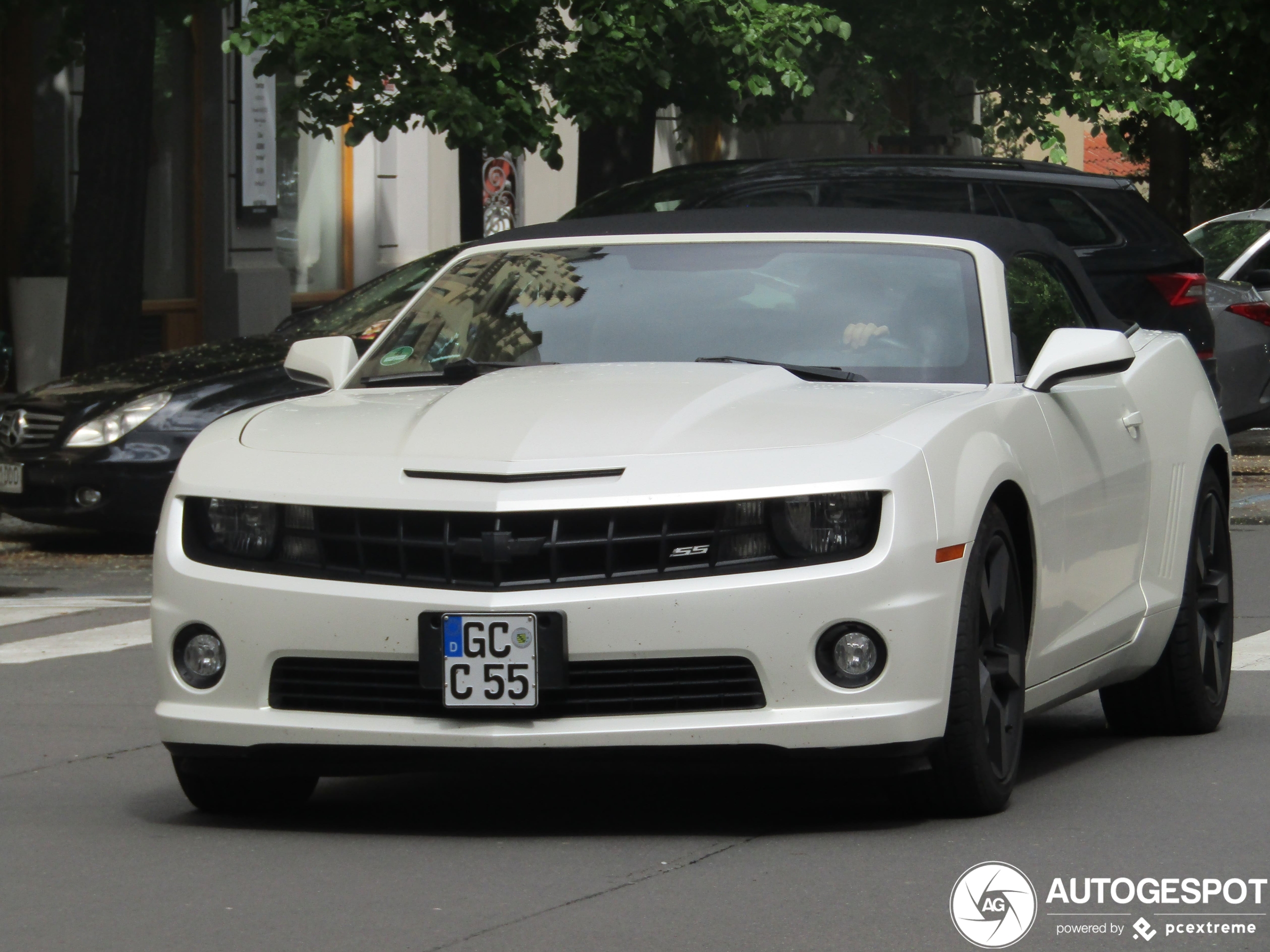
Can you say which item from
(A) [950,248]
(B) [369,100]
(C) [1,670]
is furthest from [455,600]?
(B) [369,100]

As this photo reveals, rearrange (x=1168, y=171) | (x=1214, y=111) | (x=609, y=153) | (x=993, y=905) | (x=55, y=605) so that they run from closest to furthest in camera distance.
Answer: (x=993, y=905) < (x=55, y=605) < (x=609, y=153) < (x=1168, y=171) < (x=1214, y=111)

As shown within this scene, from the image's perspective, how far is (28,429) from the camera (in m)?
13.3

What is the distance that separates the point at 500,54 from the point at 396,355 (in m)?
10.5

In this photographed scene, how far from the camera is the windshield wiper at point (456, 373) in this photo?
6.69 meters

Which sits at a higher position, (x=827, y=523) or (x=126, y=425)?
(x=827, y=523)

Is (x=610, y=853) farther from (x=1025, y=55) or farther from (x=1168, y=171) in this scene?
(x=1168, y=171)

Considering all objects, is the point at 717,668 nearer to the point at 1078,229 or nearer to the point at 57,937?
the point at 57,937

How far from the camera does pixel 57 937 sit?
16.4 feet

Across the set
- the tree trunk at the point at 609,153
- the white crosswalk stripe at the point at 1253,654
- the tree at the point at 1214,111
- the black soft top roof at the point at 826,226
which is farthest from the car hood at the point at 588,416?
the tree at the point at 1214,111

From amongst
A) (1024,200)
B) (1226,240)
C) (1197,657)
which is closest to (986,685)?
(1197,657)

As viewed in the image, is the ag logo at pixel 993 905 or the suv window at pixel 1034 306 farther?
the suv window at pixel 1034 306

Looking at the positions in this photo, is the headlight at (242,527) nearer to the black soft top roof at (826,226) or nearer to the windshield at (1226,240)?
the black soft top roof at (826,226)

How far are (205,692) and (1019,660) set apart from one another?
192 cm

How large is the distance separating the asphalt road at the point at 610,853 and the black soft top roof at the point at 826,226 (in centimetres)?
143
